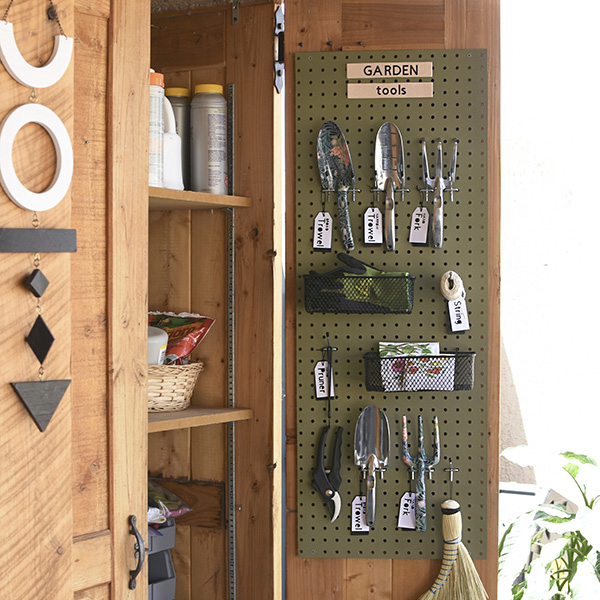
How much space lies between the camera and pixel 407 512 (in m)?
1.80

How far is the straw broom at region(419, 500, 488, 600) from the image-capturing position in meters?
1.75

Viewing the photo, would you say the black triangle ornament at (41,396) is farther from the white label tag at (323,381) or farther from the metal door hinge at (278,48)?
the metal door hinge at (278,48)

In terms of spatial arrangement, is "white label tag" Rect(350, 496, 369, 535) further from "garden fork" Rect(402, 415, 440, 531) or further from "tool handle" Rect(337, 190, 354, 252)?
"tool handle" Rect(337, 190, 354, 252)

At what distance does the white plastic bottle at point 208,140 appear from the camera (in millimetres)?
1845

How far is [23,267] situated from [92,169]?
26 cm

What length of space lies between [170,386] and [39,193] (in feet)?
2.21

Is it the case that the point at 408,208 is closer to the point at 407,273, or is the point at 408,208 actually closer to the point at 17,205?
the point at 407,273

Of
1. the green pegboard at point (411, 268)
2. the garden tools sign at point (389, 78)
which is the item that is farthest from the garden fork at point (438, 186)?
the garden tools sign at point (389, 78)

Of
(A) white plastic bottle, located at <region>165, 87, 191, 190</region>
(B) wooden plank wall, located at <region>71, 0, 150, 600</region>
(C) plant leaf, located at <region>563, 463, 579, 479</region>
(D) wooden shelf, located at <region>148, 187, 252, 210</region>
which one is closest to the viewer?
(B) wooden plank wall, located at <region>71, 0, 150, 600</region>

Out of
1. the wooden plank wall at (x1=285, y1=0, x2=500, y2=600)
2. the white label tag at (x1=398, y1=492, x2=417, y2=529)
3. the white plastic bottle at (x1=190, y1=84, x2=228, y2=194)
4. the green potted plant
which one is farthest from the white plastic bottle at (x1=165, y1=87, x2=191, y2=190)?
the green potted plant

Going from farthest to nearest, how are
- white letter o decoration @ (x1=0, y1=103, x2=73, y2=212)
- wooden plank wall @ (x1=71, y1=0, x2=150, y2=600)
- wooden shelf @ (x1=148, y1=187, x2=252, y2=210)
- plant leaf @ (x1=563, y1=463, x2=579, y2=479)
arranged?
plant leaf @ (x1=563, y1=463, x2=579, y2=479)
wooden shelf @ (x1=148, y1=187, x2=252, y2=210)
wooden plank wall @ (x1=71, y1=0, x2=150, y2=600)
white letter o decoration @ (x1=0, y1=103, x2=73, y2=212)

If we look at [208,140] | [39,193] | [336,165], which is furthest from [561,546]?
[39,193]

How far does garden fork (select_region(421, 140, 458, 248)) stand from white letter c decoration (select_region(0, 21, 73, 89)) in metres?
0.88

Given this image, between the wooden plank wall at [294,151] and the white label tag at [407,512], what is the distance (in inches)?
4.0
